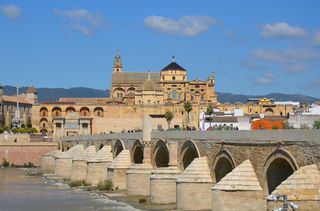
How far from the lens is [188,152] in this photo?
38.8 meters

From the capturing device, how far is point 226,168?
33.8 meters

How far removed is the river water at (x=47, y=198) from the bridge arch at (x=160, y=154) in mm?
4109

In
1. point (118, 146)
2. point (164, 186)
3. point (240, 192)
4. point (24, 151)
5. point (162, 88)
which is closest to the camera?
point (240, 192)

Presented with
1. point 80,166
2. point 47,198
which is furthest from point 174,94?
point 47,198

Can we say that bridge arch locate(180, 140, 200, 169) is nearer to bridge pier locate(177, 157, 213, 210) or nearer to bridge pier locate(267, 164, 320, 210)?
bridge pier locate(177, 157, 213, 210)

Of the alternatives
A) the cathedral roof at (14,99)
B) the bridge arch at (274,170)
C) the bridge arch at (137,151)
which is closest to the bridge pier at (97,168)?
the bridge arch at (137,151)

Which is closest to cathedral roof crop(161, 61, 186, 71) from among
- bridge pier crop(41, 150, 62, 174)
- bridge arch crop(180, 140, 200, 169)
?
bridge pier crop(41, 150, 62, 174)

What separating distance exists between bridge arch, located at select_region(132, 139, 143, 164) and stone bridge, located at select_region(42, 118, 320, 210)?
0.09m

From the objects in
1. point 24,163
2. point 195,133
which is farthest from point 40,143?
point 195,133

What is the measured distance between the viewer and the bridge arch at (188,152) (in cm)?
3708

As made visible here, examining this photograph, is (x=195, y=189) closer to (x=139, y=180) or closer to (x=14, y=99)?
(x=139, y=180)

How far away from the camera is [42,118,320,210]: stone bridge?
23641 millimetres

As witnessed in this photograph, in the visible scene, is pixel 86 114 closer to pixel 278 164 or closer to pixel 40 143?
pixel 40 143

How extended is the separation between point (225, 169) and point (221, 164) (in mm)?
401
